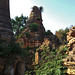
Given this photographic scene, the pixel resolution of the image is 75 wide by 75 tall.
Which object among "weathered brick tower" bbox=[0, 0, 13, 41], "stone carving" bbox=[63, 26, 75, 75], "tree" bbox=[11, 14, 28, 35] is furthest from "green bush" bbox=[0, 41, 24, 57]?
"tree" bbox=[11, 14, 28, 35]

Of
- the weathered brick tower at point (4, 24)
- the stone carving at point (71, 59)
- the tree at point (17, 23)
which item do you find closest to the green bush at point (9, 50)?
the weathered brick tower at point (4, 24)

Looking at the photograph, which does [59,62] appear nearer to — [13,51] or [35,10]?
[13,51]

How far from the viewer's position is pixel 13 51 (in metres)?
5.77

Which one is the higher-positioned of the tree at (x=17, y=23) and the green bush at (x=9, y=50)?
the tree at (x=17, y=23)

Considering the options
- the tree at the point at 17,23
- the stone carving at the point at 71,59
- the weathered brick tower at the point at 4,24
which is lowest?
the stone carving at the point at 71,59

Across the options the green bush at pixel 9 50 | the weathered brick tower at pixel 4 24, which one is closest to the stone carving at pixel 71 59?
the green bush at pixel 9 50

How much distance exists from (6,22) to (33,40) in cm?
1777

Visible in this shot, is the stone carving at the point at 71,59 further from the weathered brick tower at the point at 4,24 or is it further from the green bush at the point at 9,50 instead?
the weathered brick tower at the point at 4,24

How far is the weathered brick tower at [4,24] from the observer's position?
670 centimetres

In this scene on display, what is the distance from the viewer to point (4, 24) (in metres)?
7.59

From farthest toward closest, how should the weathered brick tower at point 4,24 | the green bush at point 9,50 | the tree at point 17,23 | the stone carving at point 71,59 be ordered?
the tree at point 17,23
the weathered brick tower at point 4,24
the stone carving at point 71,59
the green bush at point 9,50

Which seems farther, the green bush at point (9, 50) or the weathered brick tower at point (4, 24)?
the weathered brick tower at point (4, 24)

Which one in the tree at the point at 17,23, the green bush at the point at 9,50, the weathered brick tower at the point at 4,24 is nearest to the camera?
the green bush at the point at 9,50

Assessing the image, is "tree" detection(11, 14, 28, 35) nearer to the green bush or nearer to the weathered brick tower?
the weathered brick tower
